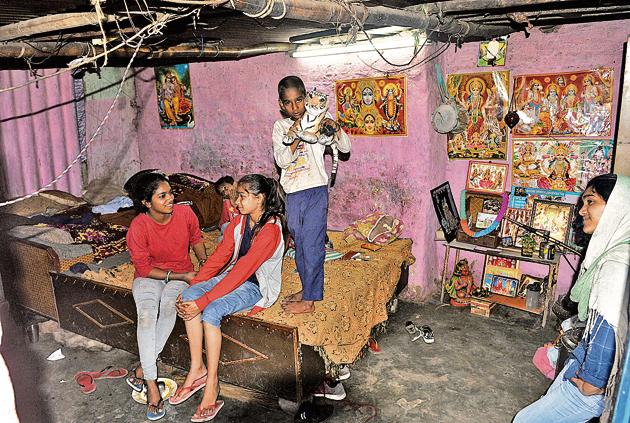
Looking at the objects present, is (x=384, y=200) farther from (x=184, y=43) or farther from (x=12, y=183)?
(x=12, y=183)

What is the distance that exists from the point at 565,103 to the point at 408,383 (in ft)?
11.3

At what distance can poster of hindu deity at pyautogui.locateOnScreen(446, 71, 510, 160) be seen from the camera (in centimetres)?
552

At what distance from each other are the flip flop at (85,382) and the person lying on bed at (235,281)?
37.2 inches

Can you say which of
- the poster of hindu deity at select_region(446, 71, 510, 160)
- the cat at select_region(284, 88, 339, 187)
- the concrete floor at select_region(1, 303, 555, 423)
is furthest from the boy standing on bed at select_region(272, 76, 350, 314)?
the poster of hindu deity at select_region(446, 71, 510, 160)

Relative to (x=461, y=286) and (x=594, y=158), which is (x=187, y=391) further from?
(x=594, y=158)

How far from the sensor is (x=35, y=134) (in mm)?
6297

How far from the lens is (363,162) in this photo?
607cm

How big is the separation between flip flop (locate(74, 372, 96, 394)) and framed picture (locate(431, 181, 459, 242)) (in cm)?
411

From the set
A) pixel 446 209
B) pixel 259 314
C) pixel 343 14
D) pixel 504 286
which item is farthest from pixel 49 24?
pixel 504 286

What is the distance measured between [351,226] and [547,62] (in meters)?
2.93

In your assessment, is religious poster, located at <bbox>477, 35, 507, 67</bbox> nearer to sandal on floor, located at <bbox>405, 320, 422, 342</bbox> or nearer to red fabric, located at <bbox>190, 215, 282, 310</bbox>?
sandal on floor, located at <bbox>405, 320, 422, 342</bbox>

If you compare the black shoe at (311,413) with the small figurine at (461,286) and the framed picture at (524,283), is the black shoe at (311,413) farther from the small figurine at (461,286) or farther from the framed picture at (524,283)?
the framed picture at (524,283)

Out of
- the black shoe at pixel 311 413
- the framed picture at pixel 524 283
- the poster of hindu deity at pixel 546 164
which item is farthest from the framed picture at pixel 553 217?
the black shoe at pixel 311 413

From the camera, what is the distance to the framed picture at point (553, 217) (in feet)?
17.6
